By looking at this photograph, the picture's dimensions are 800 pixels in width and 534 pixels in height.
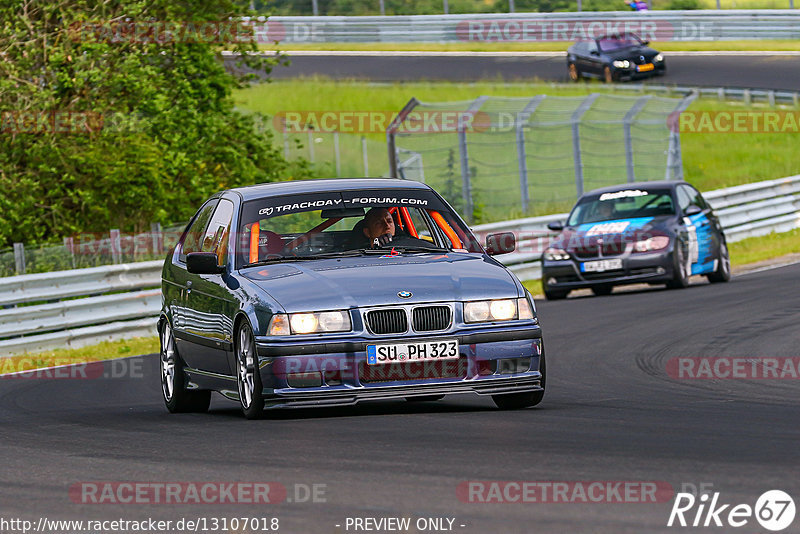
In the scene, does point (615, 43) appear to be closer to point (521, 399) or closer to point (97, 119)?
point (97, 119)

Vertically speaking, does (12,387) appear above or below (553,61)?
above

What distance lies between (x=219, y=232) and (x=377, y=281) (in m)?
1.86

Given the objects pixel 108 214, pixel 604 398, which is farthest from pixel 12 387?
pixel 108 214

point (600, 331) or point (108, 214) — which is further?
point (108, 214)

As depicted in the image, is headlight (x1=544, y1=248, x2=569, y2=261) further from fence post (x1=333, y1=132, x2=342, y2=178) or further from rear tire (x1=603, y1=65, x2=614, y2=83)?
rear tire (x1=603, y1=65, x2=614, y2=83)

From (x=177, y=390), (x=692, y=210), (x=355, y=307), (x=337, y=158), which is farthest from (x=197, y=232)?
(x=337, y=158)

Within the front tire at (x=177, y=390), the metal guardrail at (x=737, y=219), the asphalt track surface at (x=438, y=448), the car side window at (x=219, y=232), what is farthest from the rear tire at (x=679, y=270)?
the car side window at (x=219, y=232)

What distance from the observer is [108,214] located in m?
23.9

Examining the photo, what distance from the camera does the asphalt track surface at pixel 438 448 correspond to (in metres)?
5.93

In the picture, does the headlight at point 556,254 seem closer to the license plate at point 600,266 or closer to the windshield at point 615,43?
the license plate at point 600,266

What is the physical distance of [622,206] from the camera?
70.8 feet

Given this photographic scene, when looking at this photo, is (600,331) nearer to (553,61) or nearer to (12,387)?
(12,387)

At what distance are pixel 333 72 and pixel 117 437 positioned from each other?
136 feet

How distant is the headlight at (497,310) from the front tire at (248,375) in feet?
4.00
